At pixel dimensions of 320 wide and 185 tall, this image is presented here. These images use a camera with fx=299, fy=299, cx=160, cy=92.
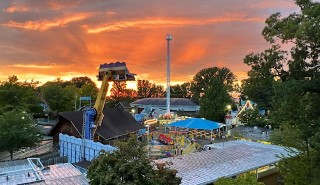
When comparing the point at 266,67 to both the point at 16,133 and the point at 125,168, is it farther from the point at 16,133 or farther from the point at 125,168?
the point at 16,133

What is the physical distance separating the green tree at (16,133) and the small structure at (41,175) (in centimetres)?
1083

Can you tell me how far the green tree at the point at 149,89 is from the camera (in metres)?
101

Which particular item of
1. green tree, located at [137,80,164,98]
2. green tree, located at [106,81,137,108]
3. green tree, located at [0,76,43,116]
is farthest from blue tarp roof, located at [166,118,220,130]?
green tree, located at [137,80,164,98]

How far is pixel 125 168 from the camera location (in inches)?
378

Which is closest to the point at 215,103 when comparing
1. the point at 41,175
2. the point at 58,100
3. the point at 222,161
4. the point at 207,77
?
the point at 58,100

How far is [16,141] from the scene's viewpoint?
82.1 feet

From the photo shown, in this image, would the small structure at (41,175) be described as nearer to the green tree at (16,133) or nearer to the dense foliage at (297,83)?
the dense foliage at (297,83)

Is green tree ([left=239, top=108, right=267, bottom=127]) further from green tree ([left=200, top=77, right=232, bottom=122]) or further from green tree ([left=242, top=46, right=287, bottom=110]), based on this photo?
green tree ([left=242, top=46, right=287, bottom=110])

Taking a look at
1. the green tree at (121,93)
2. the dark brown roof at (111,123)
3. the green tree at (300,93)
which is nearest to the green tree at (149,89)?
the green tree at (121,93)

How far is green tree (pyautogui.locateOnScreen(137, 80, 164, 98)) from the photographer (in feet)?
330

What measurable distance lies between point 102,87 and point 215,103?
2688 centimetres

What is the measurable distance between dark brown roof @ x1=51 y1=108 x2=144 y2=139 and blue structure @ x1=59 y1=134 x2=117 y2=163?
11.9ft

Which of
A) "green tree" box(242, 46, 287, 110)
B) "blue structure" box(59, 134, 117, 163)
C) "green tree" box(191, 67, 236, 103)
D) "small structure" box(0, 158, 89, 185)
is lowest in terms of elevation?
"blue structure" box(59, 134, 117, 163)

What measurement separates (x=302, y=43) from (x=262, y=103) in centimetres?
4515
